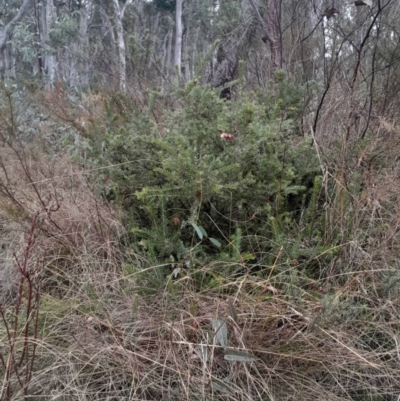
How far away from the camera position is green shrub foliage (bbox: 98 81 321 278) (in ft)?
6.06

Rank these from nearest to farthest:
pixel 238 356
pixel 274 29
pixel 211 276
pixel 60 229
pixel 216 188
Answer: pixel 238 356 < pixel 216 188 < pixel 211 276 < pixel 60 229 < pixel 274 29

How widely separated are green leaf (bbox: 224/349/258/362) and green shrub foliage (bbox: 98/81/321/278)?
0.45m

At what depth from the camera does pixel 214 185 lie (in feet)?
5.97

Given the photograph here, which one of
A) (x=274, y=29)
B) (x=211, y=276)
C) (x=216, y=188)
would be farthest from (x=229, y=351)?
(x=274, y=29)

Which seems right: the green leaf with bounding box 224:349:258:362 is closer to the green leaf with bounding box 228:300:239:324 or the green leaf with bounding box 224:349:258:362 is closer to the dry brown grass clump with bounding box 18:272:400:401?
the dry brown grass clump with bounding box 18:272:400:401

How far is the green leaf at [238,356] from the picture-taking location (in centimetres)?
137

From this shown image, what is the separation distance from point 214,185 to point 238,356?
0.74 meters

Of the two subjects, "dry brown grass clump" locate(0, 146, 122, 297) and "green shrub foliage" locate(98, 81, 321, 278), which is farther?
"dry brown grass clump" locate(0, 146, 122, 297)

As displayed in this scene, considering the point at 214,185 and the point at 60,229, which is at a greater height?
the point at 214,185

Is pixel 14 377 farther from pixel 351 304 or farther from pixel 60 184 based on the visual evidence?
pixel 60 184

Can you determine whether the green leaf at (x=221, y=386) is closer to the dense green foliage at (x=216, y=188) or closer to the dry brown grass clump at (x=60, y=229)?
the dense green foliage at (x=216, y=188)

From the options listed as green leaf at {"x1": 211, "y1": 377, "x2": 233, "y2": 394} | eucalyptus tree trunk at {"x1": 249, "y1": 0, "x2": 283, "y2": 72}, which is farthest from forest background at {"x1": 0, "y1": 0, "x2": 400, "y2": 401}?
A: eucalyptus tree trunk at {"x1": 249, "y1": 0, "x2": 283, "y2": 72}

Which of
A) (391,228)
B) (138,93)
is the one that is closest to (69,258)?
(391,228)

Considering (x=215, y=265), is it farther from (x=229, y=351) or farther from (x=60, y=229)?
(x=60, y=229)
